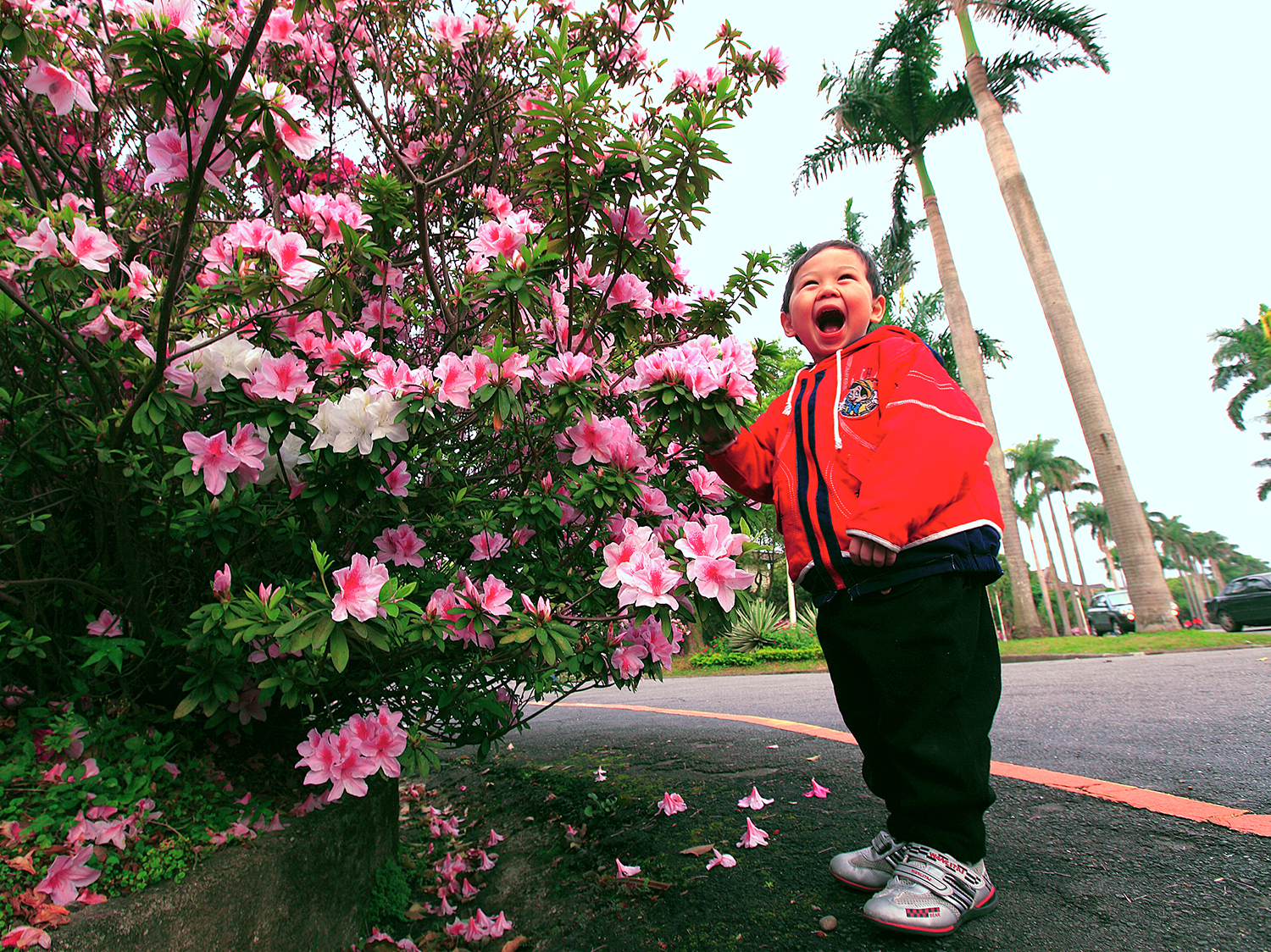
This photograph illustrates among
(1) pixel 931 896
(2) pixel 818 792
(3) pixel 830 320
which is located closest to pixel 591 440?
(3) pixel 830 320

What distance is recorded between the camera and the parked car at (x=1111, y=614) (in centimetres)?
2122

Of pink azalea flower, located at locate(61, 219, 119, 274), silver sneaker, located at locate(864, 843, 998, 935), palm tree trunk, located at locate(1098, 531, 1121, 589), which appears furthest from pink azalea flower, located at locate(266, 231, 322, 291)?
palm tree trunk, located at locate(1098, 531, 1121, 589)

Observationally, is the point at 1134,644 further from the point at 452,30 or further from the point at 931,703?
the point at 452,30

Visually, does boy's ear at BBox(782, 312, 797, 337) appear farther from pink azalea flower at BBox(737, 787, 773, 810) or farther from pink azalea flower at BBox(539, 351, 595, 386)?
pink azalea flower at BBox(737, 787, 773, 810)

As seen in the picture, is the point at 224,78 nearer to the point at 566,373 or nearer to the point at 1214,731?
the point at 566,373

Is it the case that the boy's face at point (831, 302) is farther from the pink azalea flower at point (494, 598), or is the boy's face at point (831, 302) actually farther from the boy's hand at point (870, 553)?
the pink azalea flower at point (494, 598)

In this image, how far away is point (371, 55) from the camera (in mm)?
2754

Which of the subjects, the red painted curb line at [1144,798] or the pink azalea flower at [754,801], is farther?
the pink azalea flower at [754,801]

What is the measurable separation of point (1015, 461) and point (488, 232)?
1998 inches

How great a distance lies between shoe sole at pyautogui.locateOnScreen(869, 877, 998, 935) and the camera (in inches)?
58.4

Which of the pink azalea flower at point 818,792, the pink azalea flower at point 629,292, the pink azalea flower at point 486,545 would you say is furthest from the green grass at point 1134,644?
the pink azalea flower at point 486,545

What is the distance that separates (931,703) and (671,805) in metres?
1.41

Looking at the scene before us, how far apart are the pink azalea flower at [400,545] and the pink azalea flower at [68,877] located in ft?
2.81

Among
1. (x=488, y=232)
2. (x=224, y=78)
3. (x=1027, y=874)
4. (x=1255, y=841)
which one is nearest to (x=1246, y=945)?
(x=1027, y=874)
